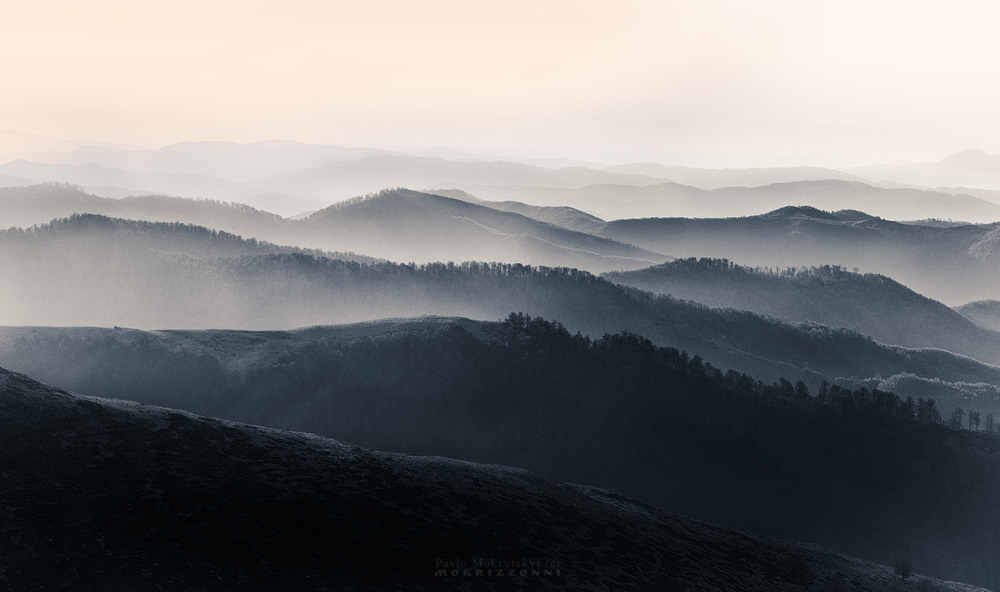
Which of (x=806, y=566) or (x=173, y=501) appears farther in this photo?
(x=806, y=566)

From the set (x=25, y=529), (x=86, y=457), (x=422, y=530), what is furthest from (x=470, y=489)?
(x=25, y=529)

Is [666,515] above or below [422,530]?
below

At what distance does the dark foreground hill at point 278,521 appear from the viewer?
59.2 meters

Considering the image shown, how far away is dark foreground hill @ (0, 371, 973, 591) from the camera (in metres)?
59.2

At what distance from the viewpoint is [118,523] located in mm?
62344

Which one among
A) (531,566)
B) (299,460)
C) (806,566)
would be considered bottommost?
(806,566)

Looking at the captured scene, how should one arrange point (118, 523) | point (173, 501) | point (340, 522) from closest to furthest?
point (118, 523)
point (173, 501)
point (340, 522)

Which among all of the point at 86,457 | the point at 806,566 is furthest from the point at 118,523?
the point at 806,566

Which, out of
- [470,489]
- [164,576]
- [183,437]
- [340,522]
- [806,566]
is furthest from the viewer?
[806,566]

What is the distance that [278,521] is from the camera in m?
69.6

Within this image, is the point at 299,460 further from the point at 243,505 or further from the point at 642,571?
the point at 642,571

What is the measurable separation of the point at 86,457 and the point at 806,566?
78.3 metres

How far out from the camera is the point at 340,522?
72.6m

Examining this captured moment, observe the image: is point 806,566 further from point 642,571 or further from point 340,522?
point 340,522
